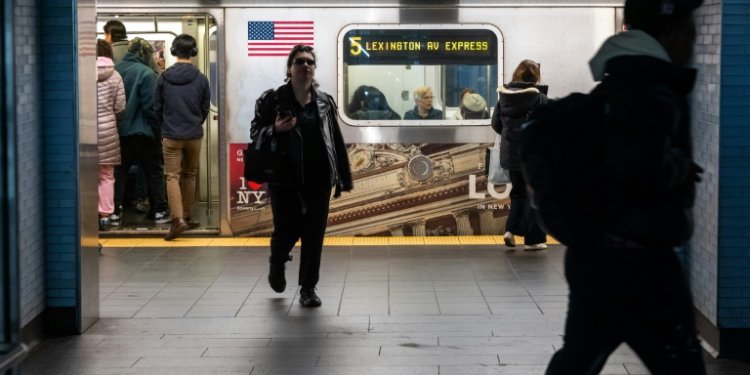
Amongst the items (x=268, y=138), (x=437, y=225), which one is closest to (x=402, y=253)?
(x=437, y=225)

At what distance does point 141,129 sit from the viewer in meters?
11.7

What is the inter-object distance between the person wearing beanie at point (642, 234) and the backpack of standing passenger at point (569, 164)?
32 mm

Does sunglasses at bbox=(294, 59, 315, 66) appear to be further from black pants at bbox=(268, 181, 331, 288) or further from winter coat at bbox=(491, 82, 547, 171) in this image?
winter coat at bbox=(491, 82, 547, 171)

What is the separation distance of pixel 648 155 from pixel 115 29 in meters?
8.53

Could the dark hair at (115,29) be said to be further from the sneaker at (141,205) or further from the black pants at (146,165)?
the sneaker at (141,205)

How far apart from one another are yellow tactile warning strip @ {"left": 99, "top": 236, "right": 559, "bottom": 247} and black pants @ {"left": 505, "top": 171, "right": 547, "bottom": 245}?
463 mm

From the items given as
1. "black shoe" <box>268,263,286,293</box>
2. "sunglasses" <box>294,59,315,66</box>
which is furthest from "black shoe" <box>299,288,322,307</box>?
"sunglasses" <box>294,59,315,66</box>

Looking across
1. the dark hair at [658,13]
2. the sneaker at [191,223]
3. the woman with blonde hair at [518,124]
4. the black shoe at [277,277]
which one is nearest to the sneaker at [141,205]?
the sneaker at [191,223]

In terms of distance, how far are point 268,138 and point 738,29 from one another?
291 centimetres

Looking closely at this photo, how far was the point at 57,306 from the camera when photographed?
275 inches

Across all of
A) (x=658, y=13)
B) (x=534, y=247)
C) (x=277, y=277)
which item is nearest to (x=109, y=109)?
(x=277, y=277)

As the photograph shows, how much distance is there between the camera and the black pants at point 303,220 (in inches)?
304

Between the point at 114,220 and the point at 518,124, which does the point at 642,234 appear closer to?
the point at 518,124

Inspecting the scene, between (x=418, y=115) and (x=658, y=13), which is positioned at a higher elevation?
(x=658, y=13)
